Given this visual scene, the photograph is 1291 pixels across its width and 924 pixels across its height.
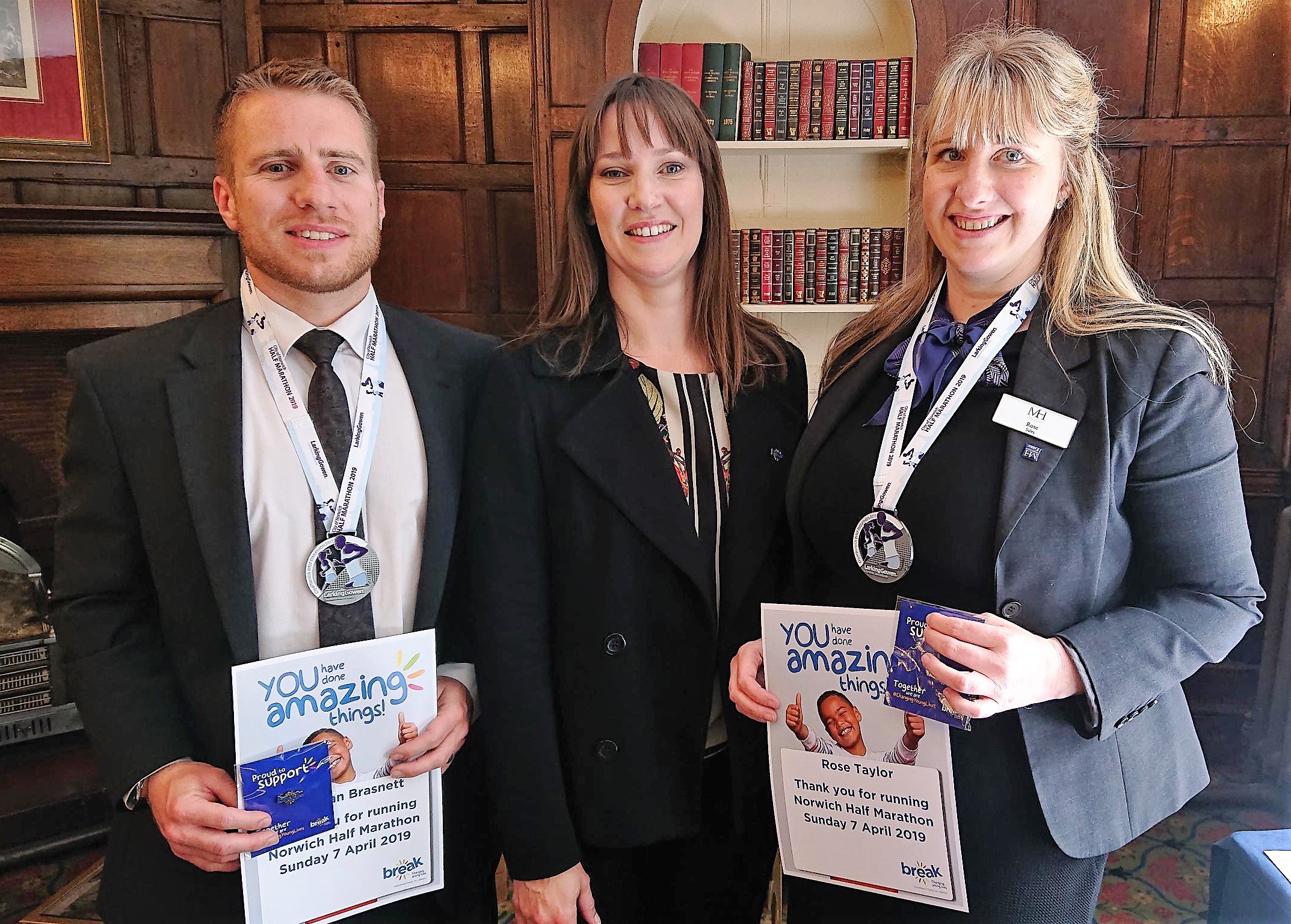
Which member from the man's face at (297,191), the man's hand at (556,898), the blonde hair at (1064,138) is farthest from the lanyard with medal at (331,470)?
the blonde hair at (1064,138)

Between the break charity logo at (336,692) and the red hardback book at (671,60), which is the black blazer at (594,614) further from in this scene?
the red hardback book at (671,60)

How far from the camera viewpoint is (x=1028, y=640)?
3.64 feet

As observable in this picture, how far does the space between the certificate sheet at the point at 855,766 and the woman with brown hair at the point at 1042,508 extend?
0.06 m

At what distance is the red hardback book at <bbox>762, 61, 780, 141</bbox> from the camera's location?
10.3ft

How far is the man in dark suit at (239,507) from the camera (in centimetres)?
136

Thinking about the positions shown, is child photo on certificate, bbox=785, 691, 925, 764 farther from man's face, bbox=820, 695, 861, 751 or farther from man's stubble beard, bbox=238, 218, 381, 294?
man's stubble beard, bbox=238, 218, 381, 294

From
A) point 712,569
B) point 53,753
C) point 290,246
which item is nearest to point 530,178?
point 290,246

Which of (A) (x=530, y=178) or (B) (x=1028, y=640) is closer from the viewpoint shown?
(B) (x=1028, y=640)

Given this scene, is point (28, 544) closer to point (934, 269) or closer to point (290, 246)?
point (290, 246)

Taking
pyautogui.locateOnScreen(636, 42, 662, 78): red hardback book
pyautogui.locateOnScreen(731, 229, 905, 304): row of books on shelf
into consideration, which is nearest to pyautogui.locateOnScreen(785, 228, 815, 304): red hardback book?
pyautogui.locateOnScreen(731, 229, 905, 304): row of books on shelf

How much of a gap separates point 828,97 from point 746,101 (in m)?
0.29

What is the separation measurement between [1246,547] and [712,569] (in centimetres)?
75

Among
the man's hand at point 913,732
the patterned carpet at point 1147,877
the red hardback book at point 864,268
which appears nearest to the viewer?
the man's hand at point 913,732

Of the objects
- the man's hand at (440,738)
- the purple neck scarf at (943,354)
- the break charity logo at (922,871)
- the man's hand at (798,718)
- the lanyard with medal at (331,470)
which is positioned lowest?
the break charity logo at (922,871)
